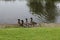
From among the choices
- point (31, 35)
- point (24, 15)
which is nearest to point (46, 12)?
point (24, 15)

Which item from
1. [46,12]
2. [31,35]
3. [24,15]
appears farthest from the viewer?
[46,12]

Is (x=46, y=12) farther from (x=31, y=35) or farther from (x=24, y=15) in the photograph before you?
(x=31, y=35)

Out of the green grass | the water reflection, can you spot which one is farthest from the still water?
the green grass

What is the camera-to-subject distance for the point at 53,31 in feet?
29.3

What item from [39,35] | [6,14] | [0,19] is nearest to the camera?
[39,35]

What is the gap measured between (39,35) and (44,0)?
97.2 ft

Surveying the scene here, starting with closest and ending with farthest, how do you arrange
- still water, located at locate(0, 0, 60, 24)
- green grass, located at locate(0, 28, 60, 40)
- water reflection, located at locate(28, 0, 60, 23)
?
green grass, located at locate(0, 28, 60, 40) < still water, located at locate(0, 0, 60, 24) < water reflection, located at locate(28, 0, 60, 23)

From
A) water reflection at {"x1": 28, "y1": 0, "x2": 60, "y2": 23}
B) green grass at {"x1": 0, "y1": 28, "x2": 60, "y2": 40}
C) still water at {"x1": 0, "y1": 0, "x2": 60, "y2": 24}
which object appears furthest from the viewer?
water reflection at {"x1": 28, "y1": 0, "x2": 60, "y2": 23}

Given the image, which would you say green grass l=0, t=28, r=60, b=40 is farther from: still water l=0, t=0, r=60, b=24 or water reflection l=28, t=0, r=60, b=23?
water reflection l=28, t=0, r=60, b=23

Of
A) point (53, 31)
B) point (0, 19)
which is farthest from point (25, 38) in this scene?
point (0, 19)

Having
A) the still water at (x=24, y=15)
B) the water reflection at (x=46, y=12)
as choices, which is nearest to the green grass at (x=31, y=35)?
the still water at (x=24, y=15)

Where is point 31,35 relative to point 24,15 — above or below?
above

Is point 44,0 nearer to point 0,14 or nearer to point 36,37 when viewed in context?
point 0,14

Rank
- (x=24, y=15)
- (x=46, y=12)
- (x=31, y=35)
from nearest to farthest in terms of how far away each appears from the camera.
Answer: (x=31, y=35) → (x=24, y=15) → (x=46, y=12)
